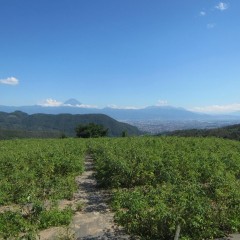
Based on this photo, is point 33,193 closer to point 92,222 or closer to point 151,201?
point 92,222

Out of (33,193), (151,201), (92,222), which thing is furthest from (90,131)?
(151,201)

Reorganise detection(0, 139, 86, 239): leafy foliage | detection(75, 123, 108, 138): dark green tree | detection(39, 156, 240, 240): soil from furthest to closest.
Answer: detection(75, 123, 108, 138): dark green tree, detection(0, 139, 86, 239): leafy foliage, detection(39, 156, 240, 240): soil

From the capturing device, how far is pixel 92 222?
33.1 feet

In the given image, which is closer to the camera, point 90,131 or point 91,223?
point 91,223

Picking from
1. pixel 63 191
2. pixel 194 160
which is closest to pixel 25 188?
pixel 63 191

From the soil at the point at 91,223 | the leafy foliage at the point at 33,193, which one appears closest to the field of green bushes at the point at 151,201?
the leafy foliage at the point at 33,193

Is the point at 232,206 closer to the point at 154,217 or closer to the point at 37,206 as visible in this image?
the point at 154,217

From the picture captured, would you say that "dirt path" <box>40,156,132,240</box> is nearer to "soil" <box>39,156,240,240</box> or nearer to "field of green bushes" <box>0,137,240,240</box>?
"soil" <box>39,156,240,240</box>

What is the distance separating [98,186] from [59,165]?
2742 millimetres

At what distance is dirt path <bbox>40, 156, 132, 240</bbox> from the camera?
895 centimetres

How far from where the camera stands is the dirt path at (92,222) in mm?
8953

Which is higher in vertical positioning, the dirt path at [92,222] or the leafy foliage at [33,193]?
the leafy foliage at [33,193]

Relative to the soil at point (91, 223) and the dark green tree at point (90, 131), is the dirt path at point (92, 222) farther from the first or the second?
the dark green tree at point (90, 131)

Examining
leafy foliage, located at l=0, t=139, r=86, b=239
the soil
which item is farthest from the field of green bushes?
the soil
